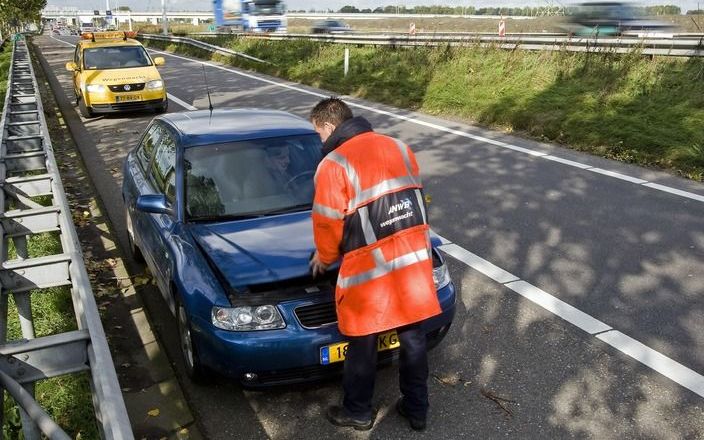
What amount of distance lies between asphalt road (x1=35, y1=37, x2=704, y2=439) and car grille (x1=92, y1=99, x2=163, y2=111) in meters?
4.73

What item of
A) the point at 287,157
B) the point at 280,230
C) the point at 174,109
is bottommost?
the point at 174,109

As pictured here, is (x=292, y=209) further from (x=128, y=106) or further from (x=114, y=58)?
(x=114, y=58)

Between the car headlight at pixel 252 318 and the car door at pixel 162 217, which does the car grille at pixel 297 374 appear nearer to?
the car headlight at pixel 252 318

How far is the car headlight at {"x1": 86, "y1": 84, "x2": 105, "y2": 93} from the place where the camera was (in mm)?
13102

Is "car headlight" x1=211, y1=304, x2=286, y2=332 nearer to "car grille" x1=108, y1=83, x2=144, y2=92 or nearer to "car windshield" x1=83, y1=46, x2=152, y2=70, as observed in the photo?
"car grille" x1=108, y1=83, x2=144, y2=92

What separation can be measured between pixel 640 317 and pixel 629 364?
0.73 meters

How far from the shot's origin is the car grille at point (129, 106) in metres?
13.2

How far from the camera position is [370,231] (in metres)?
3.06

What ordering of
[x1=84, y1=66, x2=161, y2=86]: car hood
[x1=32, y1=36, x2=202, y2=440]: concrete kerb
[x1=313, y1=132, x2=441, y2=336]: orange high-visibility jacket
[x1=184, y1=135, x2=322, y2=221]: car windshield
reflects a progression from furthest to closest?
[x1=84, y1=66, x2=161, y2=86]: car hood → [x1=184, y1=135, x2=322, y2=221]: car windshield → [x1=32, y1=36, x2=202, y2=440]: concrete kerb → [x1=313, y1=132, x2=441, y2=336]: orange high-visibility jacket

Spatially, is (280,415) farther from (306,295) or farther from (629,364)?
(629,364)

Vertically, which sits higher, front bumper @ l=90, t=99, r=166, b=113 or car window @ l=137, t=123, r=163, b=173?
car window @ l=137, t=123, r=163, b=173

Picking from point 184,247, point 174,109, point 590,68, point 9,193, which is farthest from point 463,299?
point 174,109

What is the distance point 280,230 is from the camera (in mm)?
4078

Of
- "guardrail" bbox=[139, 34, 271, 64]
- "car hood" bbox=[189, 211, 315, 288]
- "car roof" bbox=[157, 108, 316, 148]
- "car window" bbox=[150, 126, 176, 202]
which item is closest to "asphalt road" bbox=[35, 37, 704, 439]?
"car hood" bbox=[189, 211, 315, 288]
